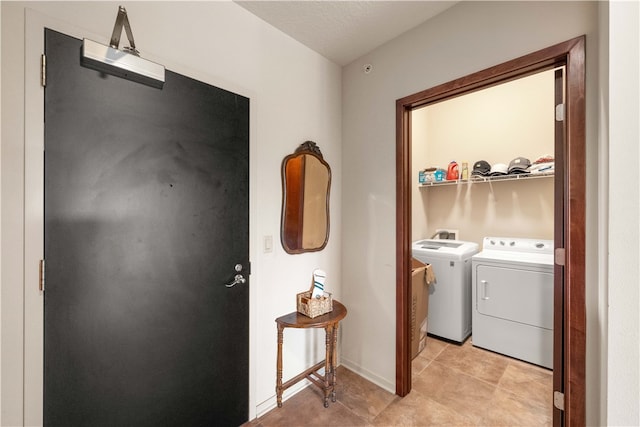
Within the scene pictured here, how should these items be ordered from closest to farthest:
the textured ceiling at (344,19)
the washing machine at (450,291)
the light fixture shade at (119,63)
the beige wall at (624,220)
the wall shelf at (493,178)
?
the beige wall at (624,220)
the light fixture shade at (119,63)
the textured ceiling at (344,19)
the wall shelf at (493,178)
the washing machine at (450,291)

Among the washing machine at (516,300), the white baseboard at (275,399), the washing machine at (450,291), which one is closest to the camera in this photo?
the white baseboard at (275,399)

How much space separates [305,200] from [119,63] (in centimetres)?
130

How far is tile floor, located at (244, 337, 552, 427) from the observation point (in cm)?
171

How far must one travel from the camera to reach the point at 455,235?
3.27m

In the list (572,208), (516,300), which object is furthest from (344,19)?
(516,300)

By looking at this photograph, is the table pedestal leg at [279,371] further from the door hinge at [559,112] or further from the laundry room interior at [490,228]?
the door hinge at [559,112]

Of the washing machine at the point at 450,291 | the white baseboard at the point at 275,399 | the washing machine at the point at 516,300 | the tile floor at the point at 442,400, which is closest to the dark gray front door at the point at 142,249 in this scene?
the white baseboard at the point at 275,399

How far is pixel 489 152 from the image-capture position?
3.02 meters

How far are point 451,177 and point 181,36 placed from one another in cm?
288

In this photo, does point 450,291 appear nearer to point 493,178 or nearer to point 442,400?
point 442,400

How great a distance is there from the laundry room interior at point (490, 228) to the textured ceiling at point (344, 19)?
1026mm

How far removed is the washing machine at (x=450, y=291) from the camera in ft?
8.69

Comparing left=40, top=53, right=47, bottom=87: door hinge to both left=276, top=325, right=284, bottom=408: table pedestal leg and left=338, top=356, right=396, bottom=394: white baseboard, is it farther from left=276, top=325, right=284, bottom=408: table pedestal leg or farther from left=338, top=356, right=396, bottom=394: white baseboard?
left=338, top=356, right=396, bottom=394: white baseboard

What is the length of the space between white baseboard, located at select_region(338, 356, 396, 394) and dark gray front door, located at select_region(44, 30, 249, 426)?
0.96 metres
